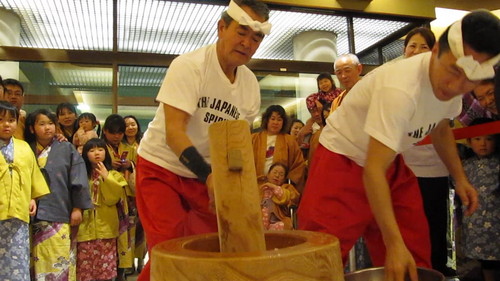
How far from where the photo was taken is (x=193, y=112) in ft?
5.39

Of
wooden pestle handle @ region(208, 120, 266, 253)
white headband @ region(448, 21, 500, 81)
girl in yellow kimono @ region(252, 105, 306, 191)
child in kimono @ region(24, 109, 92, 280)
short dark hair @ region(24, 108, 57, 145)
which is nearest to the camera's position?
wooden pestle handle @ region(208, 120, 266, 253)

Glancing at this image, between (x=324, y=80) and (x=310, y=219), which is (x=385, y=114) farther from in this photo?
(x=324, y=80)

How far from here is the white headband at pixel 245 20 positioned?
159cm

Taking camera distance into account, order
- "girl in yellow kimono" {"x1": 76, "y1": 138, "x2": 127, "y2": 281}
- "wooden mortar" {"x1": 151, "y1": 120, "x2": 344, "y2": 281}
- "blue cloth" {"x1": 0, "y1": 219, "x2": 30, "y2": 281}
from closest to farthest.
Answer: "wooden mortar" {"x1": 151, "y1": 120, "x2": 344, "y2": 281}
"blue cloth" {"x1": 0, "y1": 219, "x2": 30, "y2": 281}
"girl in yellow kimono" {"x1": 76, "y1": 138, "x2": 127, "y2": 281}

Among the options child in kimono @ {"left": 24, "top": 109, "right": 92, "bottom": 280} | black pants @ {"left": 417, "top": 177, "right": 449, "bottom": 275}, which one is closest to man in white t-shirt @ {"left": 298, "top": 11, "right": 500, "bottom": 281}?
black pants @ {"left": 417, "top": 177, "right": 449, "bottom": 275}

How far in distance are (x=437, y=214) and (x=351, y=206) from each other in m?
1.12

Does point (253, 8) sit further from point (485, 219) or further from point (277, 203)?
point (277, 203)

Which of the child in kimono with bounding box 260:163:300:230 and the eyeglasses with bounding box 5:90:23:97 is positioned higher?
the eyeglasses with bounding box 5:90:23:97

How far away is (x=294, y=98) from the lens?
6434 mm

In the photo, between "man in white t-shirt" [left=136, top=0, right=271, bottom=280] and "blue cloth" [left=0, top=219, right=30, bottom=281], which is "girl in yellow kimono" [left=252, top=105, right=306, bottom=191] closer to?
"blue cloth" [left=0, top=219, right=30, bottom=281]

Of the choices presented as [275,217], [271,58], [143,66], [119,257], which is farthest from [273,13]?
[119,257]

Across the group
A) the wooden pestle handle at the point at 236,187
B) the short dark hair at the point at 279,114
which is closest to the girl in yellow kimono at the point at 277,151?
the short dark hair at the point at 279,114

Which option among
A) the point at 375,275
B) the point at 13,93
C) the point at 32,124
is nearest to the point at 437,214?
the point at 375,275

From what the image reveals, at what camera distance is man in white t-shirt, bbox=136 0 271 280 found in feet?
5.32
